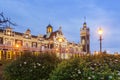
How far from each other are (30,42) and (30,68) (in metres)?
58.3

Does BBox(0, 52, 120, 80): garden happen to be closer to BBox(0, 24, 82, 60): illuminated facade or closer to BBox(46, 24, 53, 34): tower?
BBox(0, 24, 82, 60): illuminated facade

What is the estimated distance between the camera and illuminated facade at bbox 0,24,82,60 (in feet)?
181

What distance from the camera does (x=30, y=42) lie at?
72.1 m

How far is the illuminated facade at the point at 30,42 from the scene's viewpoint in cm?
5531

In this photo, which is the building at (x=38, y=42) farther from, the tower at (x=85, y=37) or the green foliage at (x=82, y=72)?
the green foliage at (x=82, y=72)

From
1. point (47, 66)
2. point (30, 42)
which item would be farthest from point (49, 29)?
point (47, 66)

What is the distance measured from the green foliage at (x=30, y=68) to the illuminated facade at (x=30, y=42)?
97.9ft

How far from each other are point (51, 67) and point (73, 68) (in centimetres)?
375

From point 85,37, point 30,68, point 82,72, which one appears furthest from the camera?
point 85,37

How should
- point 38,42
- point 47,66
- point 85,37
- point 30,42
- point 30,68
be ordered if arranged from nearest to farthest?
point 30,68 < point 47,66 < point 30,42 < point 38,42 < point 85,37

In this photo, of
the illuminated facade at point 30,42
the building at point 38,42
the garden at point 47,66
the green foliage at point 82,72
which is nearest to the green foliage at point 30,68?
the garden at point 47,66

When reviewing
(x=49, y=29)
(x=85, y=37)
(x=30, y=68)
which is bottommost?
(x=30, y=68)

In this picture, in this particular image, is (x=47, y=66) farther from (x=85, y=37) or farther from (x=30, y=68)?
(x=85, y=37)

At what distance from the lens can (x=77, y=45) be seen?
9788 centimetres
